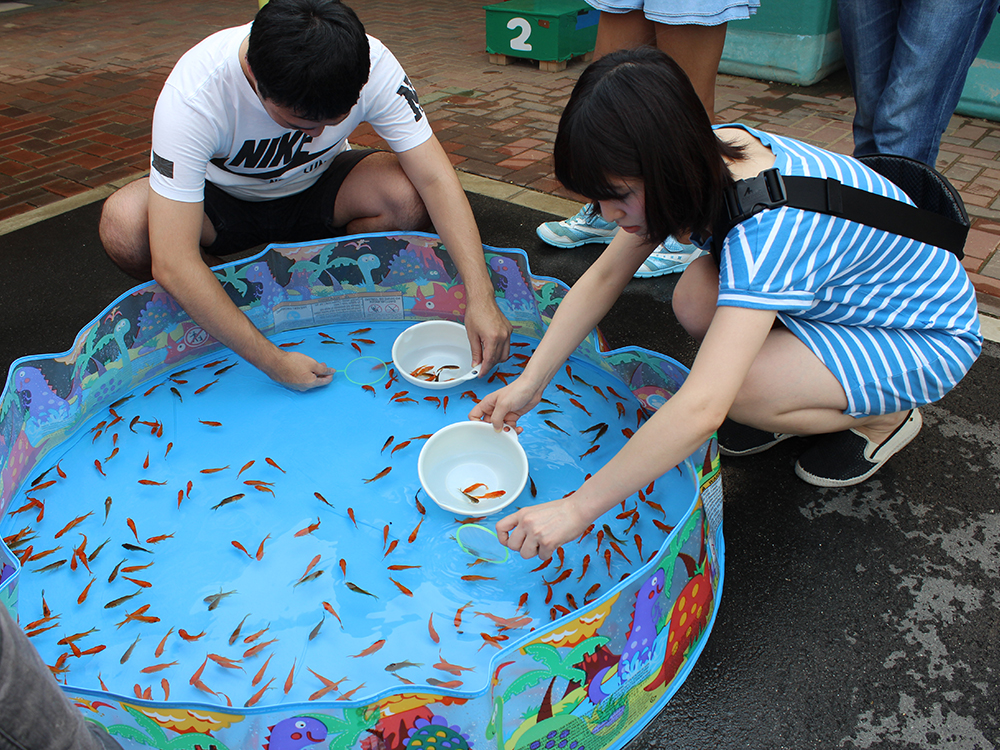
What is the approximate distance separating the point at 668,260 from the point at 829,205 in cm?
142

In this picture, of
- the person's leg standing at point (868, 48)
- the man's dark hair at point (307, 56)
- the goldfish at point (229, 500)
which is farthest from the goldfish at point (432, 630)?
the person's leg standing at point (868, 48)

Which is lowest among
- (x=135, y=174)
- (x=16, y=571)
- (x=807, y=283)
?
(x=135, y=174)

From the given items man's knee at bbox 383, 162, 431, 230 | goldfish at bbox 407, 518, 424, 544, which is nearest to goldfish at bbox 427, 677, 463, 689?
goldfish at bbox 407, 518, 424, 544

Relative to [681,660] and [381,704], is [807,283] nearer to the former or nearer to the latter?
[681,660]

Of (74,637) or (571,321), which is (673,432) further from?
(74,637)

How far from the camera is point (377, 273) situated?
2.27 meters

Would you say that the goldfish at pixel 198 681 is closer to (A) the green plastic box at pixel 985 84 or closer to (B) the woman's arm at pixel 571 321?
(B) the woman's arm at pixel 571 321

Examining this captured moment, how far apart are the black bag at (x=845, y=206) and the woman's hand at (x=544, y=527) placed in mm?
560

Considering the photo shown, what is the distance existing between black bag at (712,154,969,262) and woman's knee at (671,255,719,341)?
260mm

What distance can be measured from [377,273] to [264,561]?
104 centimetres

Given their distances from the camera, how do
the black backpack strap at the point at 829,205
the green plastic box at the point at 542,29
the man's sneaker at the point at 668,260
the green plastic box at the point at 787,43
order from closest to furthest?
the black backpack strap at the point at 829,205 → the man's sneaker at the point at 668,260 → the green plastic box at the point at 787,43 → the green plastic box at the point at 542,29

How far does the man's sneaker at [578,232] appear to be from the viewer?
277cm

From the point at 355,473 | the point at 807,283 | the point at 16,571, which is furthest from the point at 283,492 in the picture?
the point at 807,283

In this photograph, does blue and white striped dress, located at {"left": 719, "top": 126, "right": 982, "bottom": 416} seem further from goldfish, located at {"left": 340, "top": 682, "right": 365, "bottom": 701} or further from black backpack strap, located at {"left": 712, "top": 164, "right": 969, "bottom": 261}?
goldfish, located at {"left": 340, "top": 682, "right": 365, "bottom": 701}
